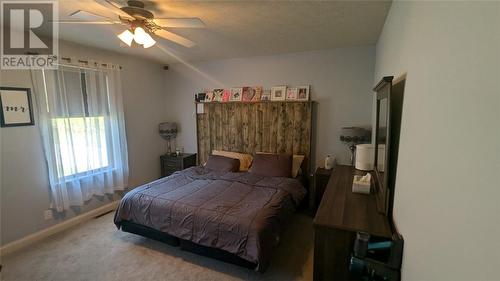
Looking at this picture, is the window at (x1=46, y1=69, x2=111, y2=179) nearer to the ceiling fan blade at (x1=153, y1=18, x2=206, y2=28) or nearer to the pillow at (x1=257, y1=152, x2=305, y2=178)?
the ceiling fan blade at (x1=153, y1=18, x2=206, y2=28)

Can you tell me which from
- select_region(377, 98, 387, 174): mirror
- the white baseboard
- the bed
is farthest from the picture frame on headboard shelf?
the white baseboard

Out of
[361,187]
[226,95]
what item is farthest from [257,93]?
[361,187]

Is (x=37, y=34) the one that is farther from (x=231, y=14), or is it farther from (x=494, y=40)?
(x=494, y=40)

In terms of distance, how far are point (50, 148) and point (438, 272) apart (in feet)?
11.9

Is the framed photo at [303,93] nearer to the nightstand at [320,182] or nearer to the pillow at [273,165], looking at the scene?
the pillow at [273,165]

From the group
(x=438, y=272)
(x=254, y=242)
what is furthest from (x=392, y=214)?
(x=254, y=242)

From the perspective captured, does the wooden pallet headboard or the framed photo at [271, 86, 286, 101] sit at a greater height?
the framed photo at [271, 86, 286, 101]

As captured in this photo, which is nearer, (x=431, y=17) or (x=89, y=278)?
(x=431, y=17)

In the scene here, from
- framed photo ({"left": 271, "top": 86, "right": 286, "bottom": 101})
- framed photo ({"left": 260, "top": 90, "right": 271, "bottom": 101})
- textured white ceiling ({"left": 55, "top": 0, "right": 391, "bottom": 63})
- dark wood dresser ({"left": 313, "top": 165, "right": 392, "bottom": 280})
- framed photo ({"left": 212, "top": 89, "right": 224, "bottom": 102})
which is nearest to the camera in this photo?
dark wood dresser ({"left": 313, "top": 165, "right": 392, "bottom": 280})

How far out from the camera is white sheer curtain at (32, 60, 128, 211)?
2748 mm

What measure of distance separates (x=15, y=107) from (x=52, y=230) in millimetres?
1522

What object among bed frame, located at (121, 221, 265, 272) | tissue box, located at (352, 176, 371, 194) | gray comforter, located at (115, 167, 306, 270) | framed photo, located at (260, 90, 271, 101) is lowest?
bed frame, located at (121, 221, 265, 272)

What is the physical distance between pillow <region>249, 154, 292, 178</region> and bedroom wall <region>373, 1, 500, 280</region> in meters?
2.06

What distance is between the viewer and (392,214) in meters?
1.57
